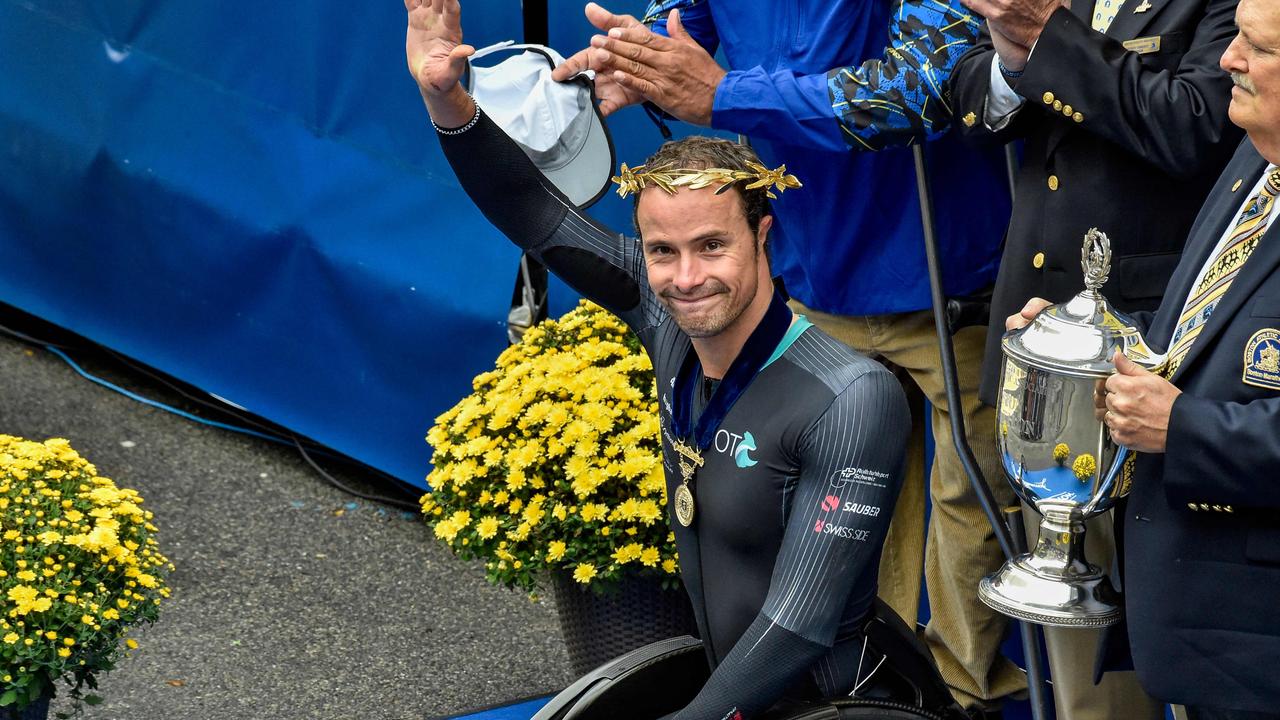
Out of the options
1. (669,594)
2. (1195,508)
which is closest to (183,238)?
(669,594)

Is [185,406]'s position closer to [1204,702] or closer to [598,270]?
[598,270]

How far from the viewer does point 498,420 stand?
3.86 metres

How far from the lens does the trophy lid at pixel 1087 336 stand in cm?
250

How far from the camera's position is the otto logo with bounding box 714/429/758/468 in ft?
8.82

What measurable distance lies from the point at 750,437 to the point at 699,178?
458 millimetres

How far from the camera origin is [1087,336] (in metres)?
2.53

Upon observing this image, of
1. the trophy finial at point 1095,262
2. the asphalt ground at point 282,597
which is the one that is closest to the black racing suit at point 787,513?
the trophy finial at point 1095,262

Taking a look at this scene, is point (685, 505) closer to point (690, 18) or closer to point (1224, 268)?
point (1224, 268)

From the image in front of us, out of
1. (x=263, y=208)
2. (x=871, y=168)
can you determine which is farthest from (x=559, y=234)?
(x=263, y=208)

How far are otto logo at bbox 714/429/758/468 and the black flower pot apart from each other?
113 cm

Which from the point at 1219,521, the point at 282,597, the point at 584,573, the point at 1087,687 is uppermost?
the point at 1219,521

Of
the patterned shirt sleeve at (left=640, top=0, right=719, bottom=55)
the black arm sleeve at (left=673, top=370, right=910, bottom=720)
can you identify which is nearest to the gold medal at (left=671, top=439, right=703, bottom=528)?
the black arm sleeve at (left=673, top=370, right=910, bottom=720)

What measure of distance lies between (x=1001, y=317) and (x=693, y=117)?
82 cm

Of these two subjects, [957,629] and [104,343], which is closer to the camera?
[957,629]
